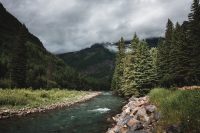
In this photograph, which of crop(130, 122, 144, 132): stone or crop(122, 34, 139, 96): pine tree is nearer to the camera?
crop(130, 122, 144, 132): stone

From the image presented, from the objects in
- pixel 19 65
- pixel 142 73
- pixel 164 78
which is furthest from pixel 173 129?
A: pixel 19 65

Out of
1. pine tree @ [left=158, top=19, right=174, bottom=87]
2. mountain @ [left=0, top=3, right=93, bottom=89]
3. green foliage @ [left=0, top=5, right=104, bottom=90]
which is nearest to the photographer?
pine tree @ [left=158, top=19, right=174, bottom=87]

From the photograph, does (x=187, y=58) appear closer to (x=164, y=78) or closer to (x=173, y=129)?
(x=164, y=78)

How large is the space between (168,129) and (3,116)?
929 inches

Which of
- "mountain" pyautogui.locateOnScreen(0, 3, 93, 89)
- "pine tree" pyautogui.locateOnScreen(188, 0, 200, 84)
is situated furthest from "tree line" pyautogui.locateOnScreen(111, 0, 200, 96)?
"mountain" pyautogui.locateOnScreen(0, 3, 93, 89)

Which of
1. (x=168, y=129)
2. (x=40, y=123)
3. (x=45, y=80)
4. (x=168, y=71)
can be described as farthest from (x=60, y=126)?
(x=45, y=80)

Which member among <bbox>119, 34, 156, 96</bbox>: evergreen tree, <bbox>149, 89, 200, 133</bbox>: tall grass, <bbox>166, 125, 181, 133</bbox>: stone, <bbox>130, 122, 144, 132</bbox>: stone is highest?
<bbox>119, 34, 156, 96</bbox>: evergreen tree

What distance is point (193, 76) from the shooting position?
48.0 m

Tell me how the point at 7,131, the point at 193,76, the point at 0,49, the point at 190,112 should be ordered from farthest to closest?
the point at 0,49
the point at 193,76
the point at 7,131
the point at 190,112

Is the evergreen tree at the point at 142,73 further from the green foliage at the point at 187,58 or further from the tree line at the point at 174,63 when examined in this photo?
the green foliage at the point at 187,58

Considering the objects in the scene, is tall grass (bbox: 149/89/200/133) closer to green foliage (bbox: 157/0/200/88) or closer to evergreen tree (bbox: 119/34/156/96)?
green foliage (bbox: 157/0/200/88)

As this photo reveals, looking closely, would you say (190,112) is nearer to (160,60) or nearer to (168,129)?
(168,129)

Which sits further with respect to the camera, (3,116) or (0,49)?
(0,49)

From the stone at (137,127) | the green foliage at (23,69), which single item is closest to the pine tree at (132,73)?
the green foliage at (23,69)
